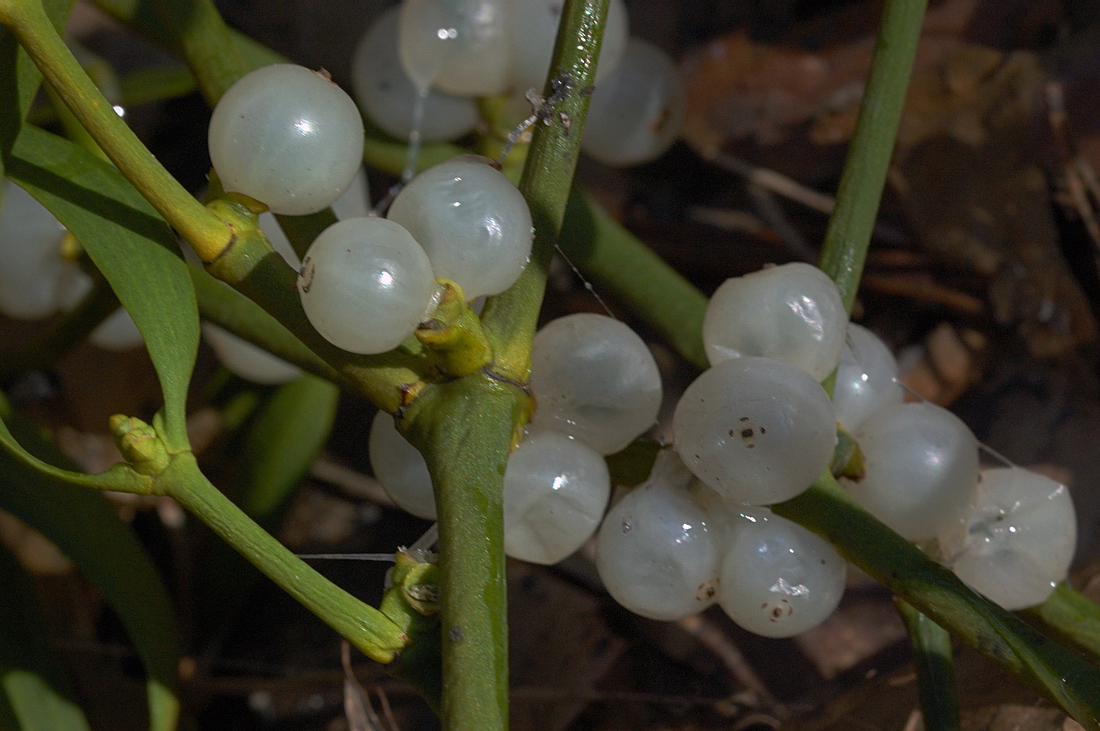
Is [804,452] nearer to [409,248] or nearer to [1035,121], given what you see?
[409,248]

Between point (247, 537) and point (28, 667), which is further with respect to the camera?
point (28, 667)

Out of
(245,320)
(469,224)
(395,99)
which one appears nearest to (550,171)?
(469,224)

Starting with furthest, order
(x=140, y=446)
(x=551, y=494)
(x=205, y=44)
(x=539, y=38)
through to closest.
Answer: (x=539, y=38) → (x=205, y=44) → (x=551, y=494) → (x=140, y=446)

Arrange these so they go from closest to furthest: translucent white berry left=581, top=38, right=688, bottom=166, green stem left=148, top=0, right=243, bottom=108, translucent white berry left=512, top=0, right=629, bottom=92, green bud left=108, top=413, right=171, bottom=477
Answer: green bud left=108, top=413, right=171, bottom=477 → green stem left=148, top=0, right=243, bottom=108 → translucent white berry left=512, top=0, right=629, bottom=92 → translucent white berry left=581, top=38, right=688, bottom=166

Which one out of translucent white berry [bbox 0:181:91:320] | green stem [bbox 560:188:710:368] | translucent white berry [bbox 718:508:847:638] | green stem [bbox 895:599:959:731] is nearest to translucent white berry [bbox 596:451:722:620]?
translucent white berry [bbox 718:508:847:638]

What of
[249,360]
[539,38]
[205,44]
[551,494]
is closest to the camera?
[551,494]

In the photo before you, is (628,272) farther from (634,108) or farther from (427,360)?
(427,360)

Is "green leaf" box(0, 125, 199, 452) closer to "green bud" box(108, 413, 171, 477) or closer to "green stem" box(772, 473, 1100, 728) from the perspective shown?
"green bud" box(108, 413, 171, 477)
